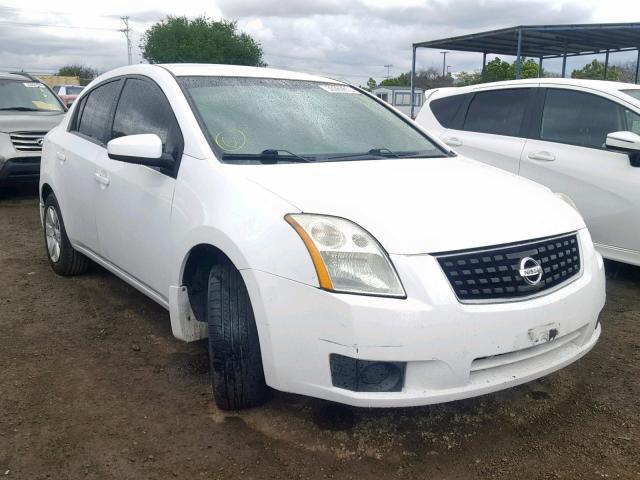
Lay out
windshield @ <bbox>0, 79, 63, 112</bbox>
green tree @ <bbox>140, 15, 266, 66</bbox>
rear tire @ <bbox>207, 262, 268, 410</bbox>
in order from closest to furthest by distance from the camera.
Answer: rear tire @ <bbox>207, 262, 268, 410</bbox> → windshield @ <bbox>0, 79, 63, 112</bbox> → green tree @ <bbox>140, 15, 266, 66</bbox>

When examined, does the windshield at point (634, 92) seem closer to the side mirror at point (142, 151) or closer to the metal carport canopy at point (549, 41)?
the side mirror at point (142, 151)

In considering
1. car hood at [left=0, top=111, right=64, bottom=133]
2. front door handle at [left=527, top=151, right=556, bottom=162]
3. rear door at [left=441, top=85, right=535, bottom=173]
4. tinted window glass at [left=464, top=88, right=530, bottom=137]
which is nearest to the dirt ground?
front door handle at [left=527, top=151, right=556, bottom=162]

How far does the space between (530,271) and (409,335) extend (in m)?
0.60

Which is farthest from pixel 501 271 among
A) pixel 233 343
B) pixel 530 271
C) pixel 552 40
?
pixel 552 40

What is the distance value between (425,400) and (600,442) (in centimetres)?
88

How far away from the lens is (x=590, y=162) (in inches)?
190

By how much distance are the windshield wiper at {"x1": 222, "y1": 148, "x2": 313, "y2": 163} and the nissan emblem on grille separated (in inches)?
45.2

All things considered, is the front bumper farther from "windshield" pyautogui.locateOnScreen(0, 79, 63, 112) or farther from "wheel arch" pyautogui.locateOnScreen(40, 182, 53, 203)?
"windshield" pyautogui.locateOnScreen(0, 79, 63, 112)

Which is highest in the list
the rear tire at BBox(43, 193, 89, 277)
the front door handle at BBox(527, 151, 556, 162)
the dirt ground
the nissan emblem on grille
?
the front door handle at BBox(527, 151, 556, 162)

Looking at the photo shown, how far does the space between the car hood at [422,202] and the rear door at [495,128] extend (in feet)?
7.82

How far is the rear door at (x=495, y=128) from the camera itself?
5441 mm

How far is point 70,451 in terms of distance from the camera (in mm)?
2551

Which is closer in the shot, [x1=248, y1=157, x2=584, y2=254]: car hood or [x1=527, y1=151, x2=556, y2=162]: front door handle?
[x1=248, y1=157, x2=584, y2=254]: car hood

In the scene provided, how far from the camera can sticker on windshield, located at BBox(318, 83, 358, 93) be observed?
12.8 ft
